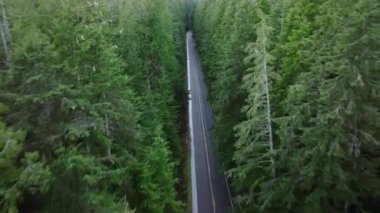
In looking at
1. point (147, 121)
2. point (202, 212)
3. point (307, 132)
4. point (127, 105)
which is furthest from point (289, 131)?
point (202, 212)

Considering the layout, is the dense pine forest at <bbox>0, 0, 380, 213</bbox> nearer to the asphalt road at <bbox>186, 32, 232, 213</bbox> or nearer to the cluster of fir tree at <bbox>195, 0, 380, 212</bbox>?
the cluster of fir tree at <bbox>195, 0, 380, 212</bbox>

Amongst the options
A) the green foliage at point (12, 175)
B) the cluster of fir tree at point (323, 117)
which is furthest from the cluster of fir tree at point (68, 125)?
the cluster of fir tree at point (323, 117)

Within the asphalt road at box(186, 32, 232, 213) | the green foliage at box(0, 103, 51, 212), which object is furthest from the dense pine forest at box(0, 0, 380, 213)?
the asphalt road at box(186, 32, 232, 213)

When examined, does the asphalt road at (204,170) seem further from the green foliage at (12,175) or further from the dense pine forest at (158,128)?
the green foliage at (12,175)

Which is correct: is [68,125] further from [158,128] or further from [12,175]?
[158,128]

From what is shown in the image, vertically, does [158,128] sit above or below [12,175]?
above

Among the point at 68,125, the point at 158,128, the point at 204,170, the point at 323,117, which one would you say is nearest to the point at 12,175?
the point at 68,125
